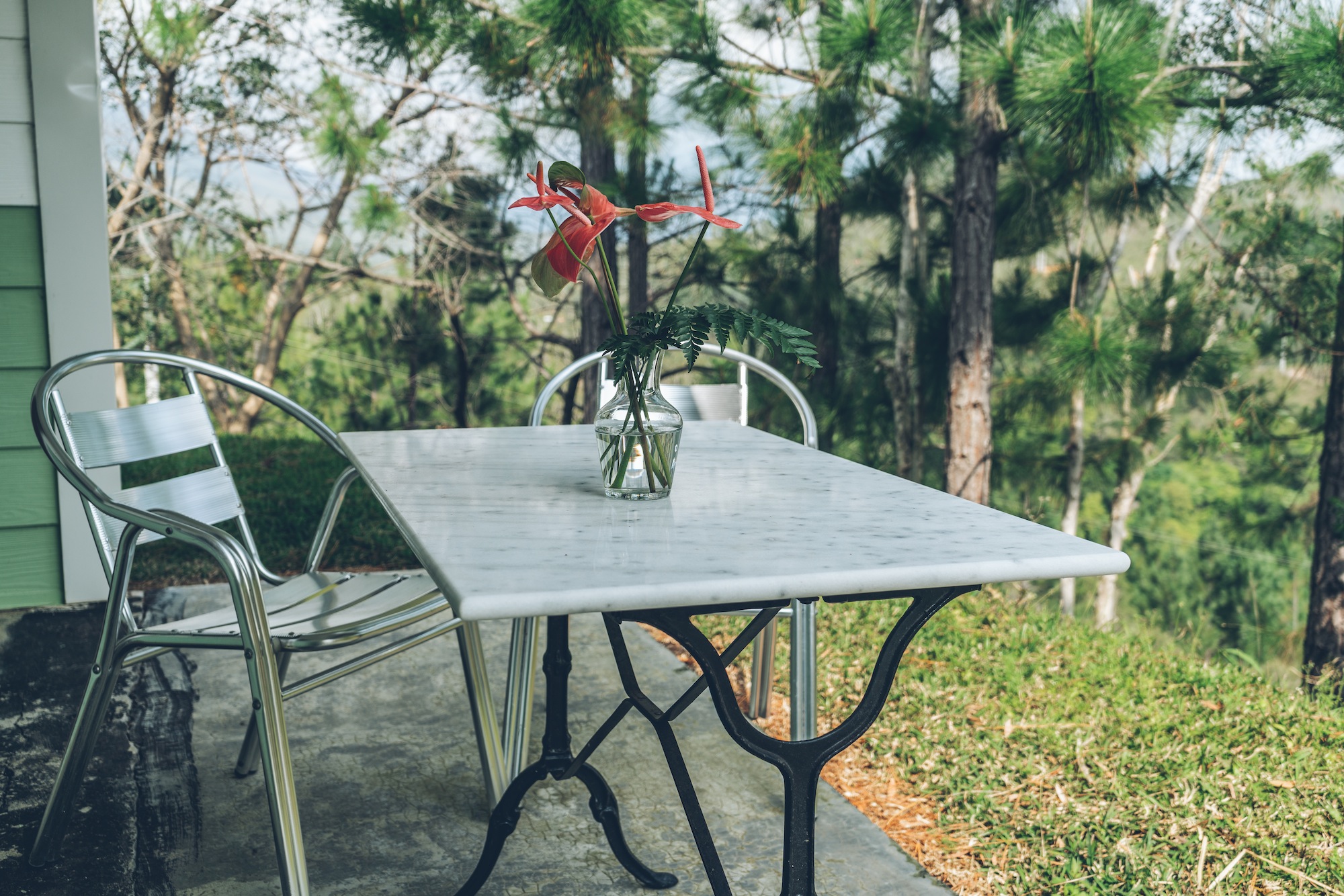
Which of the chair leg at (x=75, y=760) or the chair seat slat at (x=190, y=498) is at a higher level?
the chair seat slat at (x=190, y=498)

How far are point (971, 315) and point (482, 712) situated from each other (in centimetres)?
328

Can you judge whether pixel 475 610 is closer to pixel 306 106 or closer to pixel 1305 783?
pixel 1305 783

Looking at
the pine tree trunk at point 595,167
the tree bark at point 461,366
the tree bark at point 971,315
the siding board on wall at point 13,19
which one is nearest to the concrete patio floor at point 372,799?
the siding board on wall at point 13,19

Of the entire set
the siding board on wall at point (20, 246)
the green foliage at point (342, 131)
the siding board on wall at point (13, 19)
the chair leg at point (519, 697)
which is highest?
the green foliage at point (342, 131)

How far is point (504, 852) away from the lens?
159 cm

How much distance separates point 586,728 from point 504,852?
0.47 meters

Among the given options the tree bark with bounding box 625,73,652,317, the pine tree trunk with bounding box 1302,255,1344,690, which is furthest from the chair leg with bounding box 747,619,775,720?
the pine tree trunk with bounding box 1302,255,1344,690

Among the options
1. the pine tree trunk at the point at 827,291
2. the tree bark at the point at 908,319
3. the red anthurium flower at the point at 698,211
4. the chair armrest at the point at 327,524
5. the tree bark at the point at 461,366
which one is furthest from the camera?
the tree bark at the point at 461,366

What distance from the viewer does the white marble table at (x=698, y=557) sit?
2.90 feet

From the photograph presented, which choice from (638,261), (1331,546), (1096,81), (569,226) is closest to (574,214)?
(569,226)

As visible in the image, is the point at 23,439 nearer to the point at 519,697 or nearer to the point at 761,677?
the point at 519,697

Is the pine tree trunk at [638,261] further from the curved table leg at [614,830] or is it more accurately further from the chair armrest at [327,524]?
the curved table leg at [614,830]

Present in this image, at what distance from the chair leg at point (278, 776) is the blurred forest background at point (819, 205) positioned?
274 centimetres

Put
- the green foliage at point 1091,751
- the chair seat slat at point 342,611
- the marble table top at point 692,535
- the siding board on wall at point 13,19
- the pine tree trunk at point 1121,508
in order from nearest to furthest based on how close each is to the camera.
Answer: the marble table top at point 692,535, the chair seat slat at point 342,611, the green foliage at point 1091,751, the siding board on wall at point 13,19, the pine tree trunk at point 1121,508
